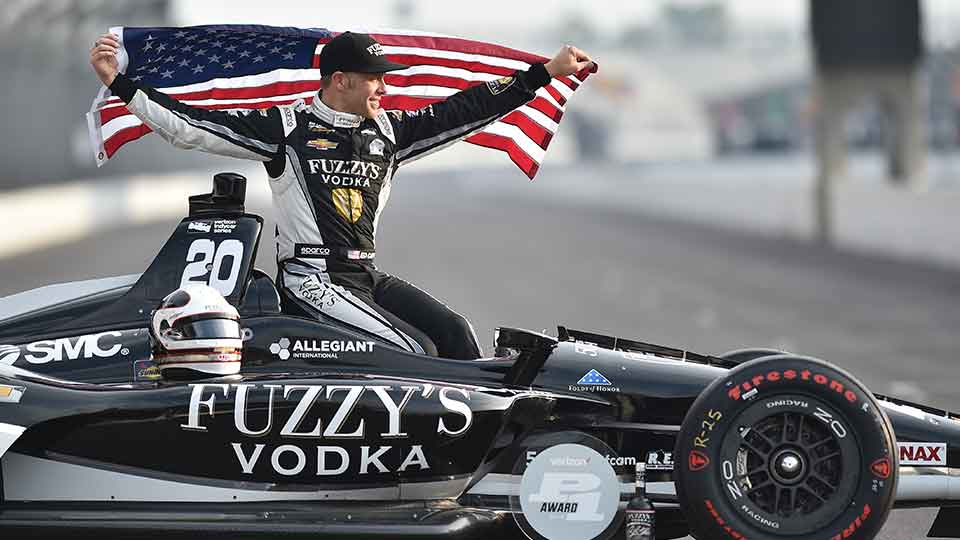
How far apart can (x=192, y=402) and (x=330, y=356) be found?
627 millimetres

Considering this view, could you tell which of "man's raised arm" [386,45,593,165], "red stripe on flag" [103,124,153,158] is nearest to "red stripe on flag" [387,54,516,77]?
"man's raised arm" [386,45,593,165]

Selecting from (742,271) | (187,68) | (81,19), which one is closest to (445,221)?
(81,19)

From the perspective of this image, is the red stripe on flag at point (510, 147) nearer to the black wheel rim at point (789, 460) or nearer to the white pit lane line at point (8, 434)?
the black wheel rim at point (789, 460)

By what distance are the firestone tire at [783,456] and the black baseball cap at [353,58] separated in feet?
6.09

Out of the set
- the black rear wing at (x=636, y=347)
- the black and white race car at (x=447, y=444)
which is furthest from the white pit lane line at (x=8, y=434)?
the black rear wing at (x=636, y=347)

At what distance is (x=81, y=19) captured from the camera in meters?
47.3

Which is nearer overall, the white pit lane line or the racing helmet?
the white pit lane line

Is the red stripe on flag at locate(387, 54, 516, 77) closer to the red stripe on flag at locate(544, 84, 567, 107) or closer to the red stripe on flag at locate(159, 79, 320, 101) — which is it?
the red stripe on flag at locate(544, 84, 567, 107)

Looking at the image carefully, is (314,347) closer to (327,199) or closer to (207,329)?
(207,329)

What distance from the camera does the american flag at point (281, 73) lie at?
315 inches

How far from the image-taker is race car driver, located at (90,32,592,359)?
272 inches

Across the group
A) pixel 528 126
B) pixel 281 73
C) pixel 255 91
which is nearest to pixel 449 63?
pixel 528 126

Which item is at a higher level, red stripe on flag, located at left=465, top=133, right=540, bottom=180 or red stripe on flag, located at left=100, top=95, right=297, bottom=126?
red stripe on flag, located at left=100, top=95, right=297, bottom=126

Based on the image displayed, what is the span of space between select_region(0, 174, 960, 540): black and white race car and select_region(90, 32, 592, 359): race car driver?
0.18m
